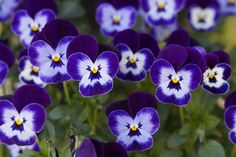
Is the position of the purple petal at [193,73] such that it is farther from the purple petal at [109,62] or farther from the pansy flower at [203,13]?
the pansy flower at [203,13]

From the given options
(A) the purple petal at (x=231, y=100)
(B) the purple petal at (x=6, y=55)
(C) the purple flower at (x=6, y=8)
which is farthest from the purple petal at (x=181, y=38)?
(C) the purple flower at (x=6, y=8)

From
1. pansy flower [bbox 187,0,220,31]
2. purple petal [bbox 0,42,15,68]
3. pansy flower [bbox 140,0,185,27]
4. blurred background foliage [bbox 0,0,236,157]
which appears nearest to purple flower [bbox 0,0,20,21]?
blurred background foliage [bbox 0,0,236,157]

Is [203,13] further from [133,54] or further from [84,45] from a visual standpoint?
[84,45]

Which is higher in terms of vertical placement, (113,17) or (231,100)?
(113,17)

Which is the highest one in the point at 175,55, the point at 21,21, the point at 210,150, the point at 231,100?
the point at 21,21

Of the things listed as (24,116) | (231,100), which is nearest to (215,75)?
(231,100)

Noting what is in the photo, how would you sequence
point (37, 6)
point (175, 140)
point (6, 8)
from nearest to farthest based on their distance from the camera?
point (175, 140) < point (37, 6) < point (6, 8)
